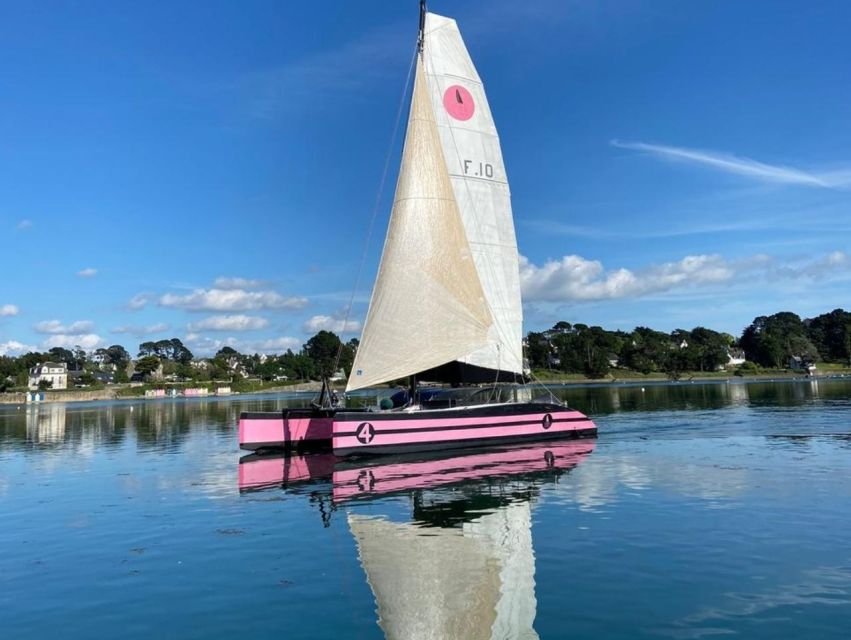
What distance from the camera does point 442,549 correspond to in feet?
46.7

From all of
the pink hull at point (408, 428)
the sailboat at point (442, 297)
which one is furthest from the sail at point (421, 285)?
the pink hull at point (408, 428)

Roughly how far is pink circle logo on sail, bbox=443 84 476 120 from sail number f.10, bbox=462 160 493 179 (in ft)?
8.87

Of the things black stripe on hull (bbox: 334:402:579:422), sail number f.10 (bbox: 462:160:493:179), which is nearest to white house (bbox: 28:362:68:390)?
sail number f.10 (bbox: 462:160:493:179)

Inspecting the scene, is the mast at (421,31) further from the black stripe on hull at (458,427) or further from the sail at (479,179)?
the black stripe on hull at (458,427)

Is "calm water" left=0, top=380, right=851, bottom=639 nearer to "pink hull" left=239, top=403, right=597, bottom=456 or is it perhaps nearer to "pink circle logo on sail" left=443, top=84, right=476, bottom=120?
"pink hull" left=239, top=403, right=597, bottom=456

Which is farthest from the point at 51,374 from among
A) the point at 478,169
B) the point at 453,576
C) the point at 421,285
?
the point at 453,576

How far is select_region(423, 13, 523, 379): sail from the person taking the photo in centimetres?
3550

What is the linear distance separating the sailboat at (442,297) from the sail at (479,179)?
60 mm

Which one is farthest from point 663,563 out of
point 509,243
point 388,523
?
point 509,243

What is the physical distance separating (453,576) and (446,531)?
3625 millimetres

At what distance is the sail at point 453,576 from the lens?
990 cm

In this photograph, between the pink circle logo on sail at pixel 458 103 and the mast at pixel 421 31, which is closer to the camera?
the mast at pixel 421 31

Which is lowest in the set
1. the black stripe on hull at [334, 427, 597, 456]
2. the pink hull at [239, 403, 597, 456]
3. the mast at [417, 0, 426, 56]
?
the black stripe on hull at [334, 427, 597, 456]

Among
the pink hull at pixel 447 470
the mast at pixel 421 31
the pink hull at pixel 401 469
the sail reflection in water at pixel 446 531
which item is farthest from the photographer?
the mast at pixel 421 31
